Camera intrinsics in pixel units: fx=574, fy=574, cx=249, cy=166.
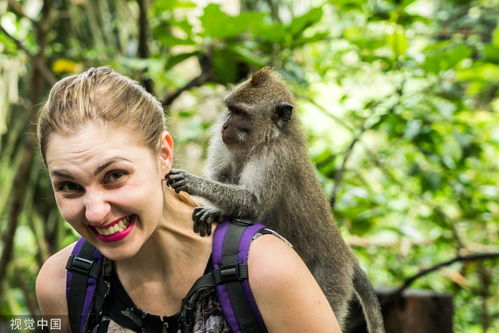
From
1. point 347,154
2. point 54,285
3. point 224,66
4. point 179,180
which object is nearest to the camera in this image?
point 54,285

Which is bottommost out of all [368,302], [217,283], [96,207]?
[368,302]

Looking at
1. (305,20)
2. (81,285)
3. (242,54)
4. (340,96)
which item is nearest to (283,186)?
(242,54)

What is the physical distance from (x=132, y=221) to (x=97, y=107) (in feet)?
1.27

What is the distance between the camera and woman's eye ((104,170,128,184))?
1.81m

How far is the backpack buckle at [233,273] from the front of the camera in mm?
1895

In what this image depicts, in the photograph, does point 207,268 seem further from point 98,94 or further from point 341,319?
point 341,319

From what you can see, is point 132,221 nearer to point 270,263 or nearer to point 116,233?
point 116,233

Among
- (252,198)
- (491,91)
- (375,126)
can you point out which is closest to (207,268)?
(252,198)

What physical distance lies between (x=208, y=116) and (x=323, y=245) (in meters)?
2.58

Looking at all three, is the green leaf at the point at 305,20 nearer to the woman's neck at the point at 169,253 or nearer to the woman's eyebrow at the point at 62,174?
the woman's neck at the point at 169,253

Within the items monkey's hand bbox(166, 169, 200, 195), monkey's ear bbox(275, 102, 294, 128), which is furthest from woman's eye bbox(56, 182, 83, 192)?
monkey's ear bbox(275, 102, 294, 128)

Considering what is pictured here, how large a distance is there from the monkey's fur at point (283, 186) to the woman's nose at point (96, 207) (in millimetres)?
1126

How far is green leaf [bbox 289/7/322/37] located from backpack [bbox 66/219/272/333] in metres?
1.31

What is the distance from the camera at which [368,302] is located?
10.2ft
